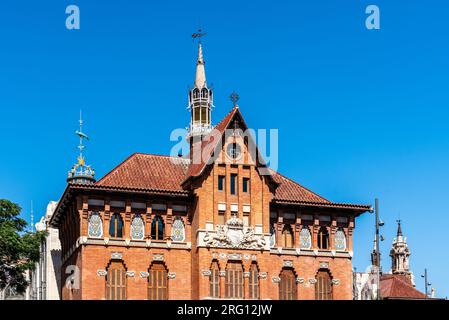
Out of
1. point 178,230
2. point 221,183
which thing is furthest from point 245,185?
point 178,230

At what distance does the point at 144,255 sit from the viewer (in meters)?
60.2

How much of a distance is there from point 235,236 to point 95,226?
10.1 meters

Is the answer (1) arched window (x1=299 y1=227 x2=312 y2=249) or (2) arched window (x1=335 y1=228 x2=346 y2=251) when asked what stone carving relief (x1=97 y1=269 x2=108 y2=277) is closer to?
(1) arched window (x1=299 y1=227 x2=312 y2=249)

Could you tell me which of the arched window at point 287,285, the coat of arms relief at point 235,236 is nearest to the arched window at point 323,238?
the arched window at point 287,285

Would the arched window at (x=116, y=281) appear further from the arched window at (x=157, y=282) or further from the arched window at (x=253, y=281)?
the arched window at (x=253, y=281)

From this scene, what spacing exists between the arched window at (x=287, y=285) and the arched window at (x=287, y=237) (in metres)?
1.90

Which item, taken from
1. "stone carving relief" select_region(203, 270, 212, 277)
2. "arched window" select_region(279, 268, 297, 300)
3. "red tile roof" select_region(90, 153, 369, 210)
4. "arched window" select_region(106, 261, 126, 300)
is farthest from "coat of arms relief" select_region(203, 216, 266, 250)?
"arched window" select_region(106, 261, 126, 300)

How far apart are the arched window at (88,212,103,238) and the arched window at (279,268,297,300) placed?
14171mm

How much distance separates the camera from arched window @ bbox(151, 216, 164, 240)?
6103 centimetres

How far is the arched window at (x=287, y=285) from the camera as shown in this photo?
208 feet

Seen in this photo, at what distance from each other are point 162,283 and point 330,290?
13.3 m
